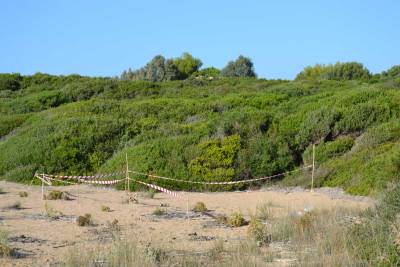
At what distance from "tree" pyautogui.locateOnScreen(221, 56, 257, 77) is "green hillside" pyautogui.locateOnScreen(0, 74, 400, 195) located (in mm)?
38933

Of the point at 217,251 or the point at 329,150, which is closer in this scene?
the point at 217,251

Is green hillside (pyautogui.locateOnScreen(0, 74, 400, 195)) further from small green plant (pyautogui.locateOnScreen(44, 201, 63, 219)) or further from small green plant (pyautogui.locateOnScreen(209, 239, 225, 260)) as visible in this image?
small green plant (pyautogui.locateOnScreen(209, 239, 225, 260))

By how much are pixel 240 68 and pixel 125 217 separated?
57617 mm

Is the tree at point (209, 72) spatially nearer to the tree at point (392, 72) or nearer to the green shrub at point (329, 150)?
the tree at point (392, 72)

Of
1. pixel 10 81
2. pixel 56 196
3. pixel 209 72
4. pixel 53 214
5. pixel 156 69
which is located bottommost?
pixel 53 214

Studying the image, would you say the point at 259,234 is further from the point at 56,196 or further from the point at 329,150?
the point at 329,150

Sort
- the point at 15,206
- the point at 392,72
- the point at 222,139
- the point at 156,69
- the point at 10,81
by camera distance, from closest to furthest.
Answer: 1. the point at 15,206
2. the point at 222,139
3. the point at 10,81
4. the point at 392,72
5. the point at 156,69

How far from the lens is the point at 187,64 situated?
78.6m

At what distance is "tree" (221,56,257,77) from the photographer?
233ft

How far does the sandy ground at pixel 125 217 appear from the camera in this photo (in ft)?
35.2

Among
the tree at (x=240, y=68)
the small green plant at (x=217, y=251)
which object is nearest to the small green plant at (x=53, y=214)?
the small green plant at (x=217, y=251)

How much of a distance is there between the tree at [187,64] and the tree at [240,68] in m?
6.36

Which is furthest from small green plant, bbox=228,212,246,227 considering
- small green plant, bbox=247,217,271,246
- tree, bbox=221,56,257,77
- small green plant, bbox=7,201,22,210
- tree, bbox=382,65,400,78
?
tree, bbox=221,56,257,77

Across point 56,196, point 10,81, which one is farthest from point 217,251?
point 10,81
